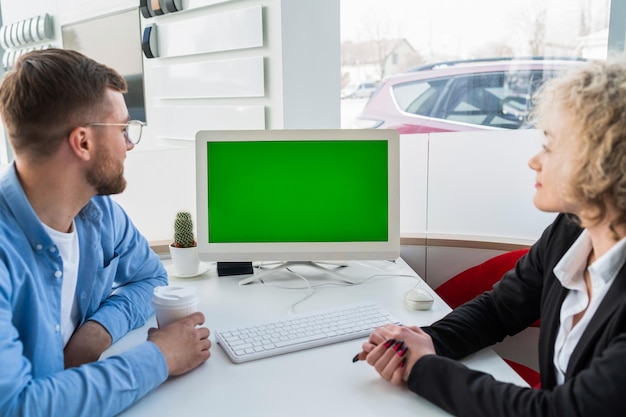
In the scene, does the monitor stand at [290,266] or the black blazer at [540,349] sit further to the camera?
the monitor stand at [290,266]

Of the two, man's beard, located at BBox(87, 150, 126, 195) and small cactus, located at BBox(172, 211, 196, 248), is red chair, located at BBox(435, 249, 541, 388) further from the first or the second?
man's beard, located at BBox(87, 150, 126, 195)

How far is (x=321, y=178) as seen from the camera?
1.66 meters

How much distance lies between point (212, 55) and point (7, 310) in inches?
61.0

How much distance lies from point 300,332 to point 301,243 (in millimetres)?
453

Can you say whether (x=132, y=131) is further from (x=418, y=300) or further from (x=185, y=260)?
(x=418, y=300)

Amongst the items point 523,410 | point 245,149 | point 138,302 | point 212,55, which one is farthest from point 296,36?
point 523,410

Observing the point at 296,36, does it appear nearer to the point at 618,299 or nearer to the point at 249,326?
the point at 249,326

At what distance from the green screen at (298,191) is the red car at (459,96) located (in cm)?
107

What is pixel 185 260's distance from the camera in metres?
1.73

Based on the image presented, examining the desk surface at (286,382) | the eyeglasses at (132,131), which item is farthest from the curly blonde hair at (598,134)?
the eyeglasses at (132,131)

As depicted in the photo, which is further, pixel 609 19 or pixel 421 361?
pixel 609 19

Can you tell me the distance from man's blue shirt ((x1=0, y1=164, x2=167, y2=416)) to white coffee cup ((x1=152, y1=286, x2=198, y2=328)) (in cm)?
11

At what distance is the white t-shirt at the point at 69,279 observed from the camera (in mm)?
1160

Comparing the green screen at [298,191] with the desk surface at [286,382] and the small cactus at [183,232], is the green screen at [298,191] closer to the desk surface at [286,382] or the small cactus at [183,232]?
the small cactus at [183,232]
